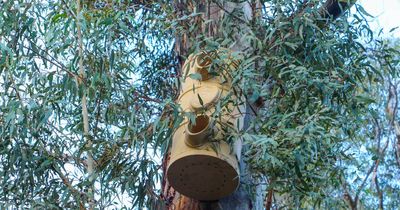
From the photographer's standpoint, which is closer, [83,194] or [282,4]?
[83,194]

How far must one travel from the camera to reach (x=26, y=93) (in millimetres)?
2676

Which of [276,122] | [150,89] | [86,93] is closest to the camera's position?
[276,122]

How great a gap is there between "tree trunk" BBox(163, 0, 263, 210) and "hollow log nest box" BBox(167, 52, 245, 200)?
0.23 ft

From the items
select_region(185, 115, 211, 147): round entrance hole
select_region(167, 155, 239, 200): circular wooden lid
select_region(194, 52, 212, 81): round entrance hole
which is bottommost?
select_region(167, 155, 239, 200): circular wooden lid

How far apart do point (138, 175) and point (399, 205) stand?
4.41 meters

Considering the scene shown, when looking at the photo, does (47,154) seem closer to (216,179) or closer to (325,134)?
(216,179)

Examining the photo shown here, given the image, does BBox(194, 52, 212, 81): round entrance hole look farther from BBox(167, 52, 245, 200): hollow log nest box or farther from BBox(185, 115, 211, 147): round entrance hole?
BBox(185, 115, 211, 147): round entrance hole

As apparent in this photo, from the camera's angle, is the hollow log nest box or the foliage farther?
the foliage

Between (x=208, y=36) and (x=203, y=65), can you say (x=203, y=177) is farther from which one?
(x=208, y=36)

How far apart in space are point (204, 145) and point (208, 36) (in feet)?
1.92

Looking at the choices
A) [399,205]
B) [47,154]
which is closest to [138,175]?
[47,154]

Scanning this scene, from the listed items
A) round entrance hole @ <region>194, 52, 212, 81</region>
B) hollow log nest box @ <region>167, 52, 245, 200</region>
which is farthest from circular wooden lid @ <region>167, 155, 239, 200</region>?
round entrance hole @ <region>194, 52, 212, 81</region>

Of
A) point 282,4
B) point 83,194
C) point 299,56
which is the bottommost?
point 83,194

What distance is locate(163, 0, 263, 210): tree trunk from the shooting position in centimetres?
248
